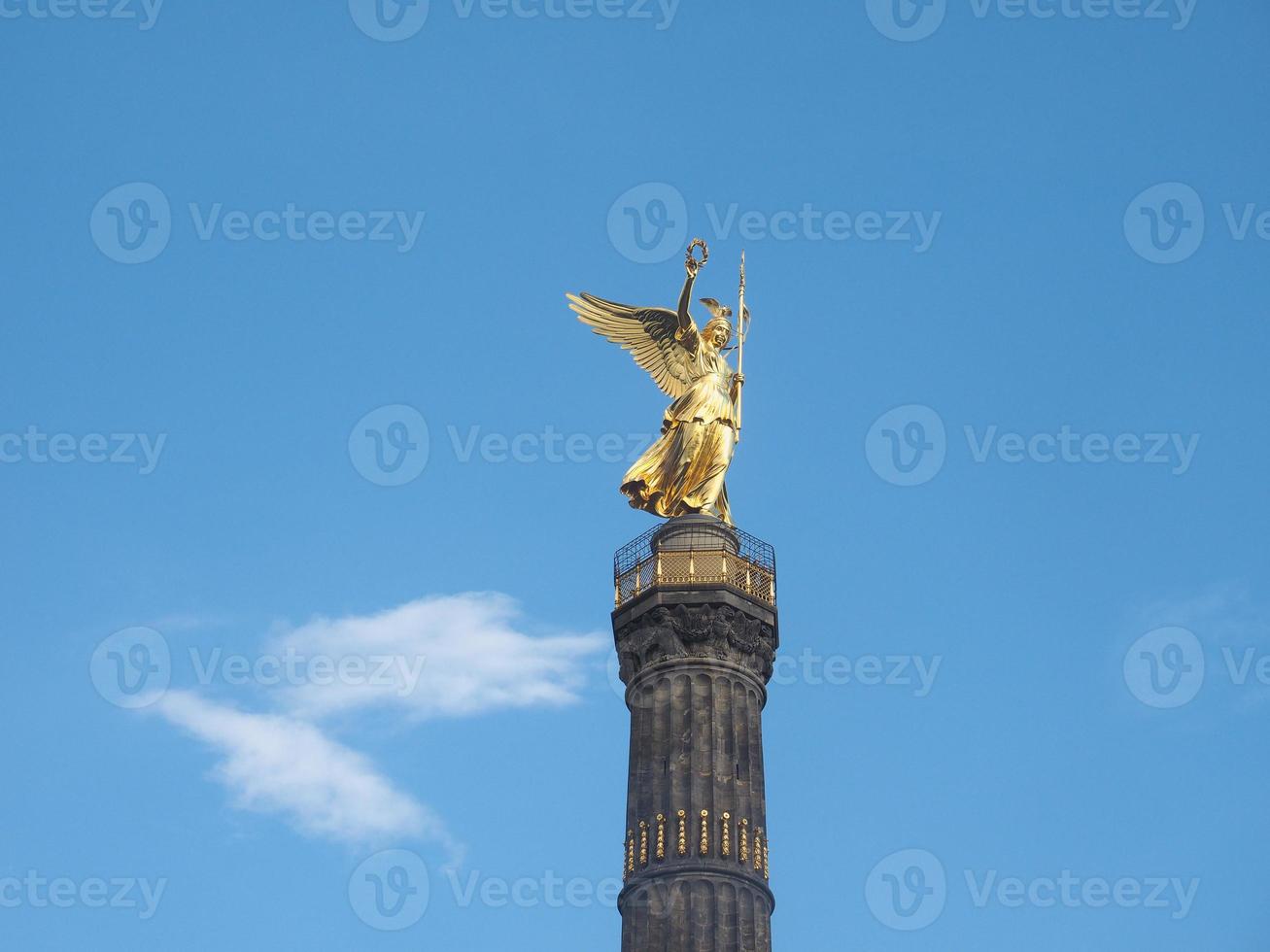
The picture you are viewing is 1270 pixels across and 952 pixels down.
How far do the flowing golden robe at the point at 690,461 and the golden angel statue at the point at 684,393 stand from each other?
30mm

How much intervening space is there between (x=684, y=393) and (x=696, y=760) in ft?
41.9

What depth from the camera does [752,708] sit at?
6050 centimetres

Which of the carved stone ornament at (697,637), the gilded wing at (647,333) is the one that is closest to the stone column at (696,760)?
the carved stone ornament at (697,637)

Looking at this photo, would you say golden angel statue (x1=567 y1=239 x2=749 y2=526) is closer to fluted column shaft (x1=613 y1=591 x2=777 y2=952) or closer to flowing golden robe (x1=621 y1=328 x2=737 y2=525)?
flowing golden robe (x1=621 y1=328 x2=737 y2=525)

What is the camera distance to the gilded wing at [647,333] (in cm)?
6612

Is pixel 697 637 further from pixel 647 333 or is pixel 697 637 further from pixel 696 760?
pixel 647 333

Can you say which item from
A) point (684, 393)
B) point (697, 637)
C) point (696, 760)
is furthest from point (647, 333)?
point (696, 760)

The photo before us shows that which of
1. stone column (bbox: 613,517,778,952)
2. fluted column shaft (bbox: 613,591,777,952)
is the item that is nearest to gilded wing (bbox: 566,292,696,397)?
stone column (bbox: 613,517,778,952)

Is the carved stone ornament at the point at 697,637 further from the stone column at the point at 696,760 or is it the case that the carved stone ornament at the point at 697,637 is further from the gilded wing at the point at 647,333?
the gilded wing at the point at 647,333

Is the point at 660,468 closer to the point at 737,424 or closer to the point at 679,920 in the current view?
the point at 737,424

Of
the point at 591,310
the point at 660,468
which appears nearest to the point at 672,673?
the point at 660,468

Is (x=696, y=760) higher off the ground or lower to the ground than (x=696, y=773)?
higher

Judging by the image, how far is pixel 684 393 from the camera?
65125 millimetres

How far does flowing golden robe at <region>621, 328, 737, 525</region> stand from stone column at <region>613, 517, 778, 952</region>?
1.03m
